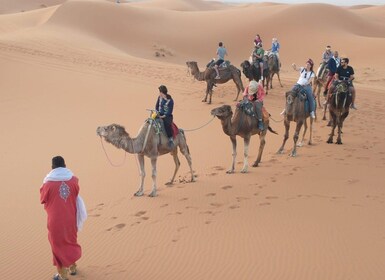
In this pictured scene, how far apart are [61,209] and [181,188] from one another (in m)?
4.40

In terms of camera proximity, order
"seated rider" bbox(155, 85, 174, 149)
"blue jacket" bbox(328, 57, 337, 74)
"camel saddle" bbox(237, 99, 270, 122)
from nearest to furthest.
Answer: "seated rider" bbox(155, 85, 174, 149) < "camel saddle" bbox(237, 99, 270, 122) < "blue jacket" bbox(328, 57, 337, 74)

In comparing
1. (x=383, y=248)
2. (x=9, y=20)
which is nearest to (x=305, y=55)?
(x=9, y=20)

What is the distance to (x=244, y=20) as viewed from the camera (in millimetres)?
51594

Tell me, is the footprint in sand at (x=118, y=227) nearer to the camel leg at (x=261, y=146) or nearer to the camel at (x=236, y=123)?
the camel at (x=236, y=123)

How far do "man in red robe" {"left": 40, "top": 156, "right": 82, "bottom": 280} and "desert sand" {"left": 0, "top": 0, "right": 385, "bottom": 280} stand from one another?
69 centimetres

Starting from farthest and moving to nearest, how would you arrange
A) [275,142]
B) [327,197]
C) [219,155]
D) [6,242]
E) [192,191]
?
[275,142], [219,155], [192,191], [327,197], [6,242]

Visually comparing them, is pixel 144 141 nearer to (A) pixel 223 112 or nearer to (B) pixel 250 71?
(A) pixel 223 112

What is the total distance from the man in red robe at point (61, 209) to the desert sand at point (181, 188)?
0.69 meters

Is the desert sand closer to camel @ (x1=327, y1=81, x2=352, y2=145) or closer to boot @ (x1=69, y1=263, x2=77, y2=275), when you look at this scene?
boot @ (x1=69, y1=263, x2=77, y2=275)

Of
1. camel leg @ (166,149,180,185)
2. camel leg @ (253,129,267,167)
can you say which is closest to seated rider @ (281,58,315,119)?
camel leg @ (253,129,267,167)

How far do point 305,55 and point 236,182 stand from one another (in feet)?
116

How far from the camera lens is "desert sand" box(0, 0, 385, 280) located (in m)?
7.40

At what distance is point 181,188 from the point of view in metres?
10.6

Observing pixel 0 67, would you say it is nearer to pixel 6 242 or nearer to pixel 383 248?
pixel 6 242
